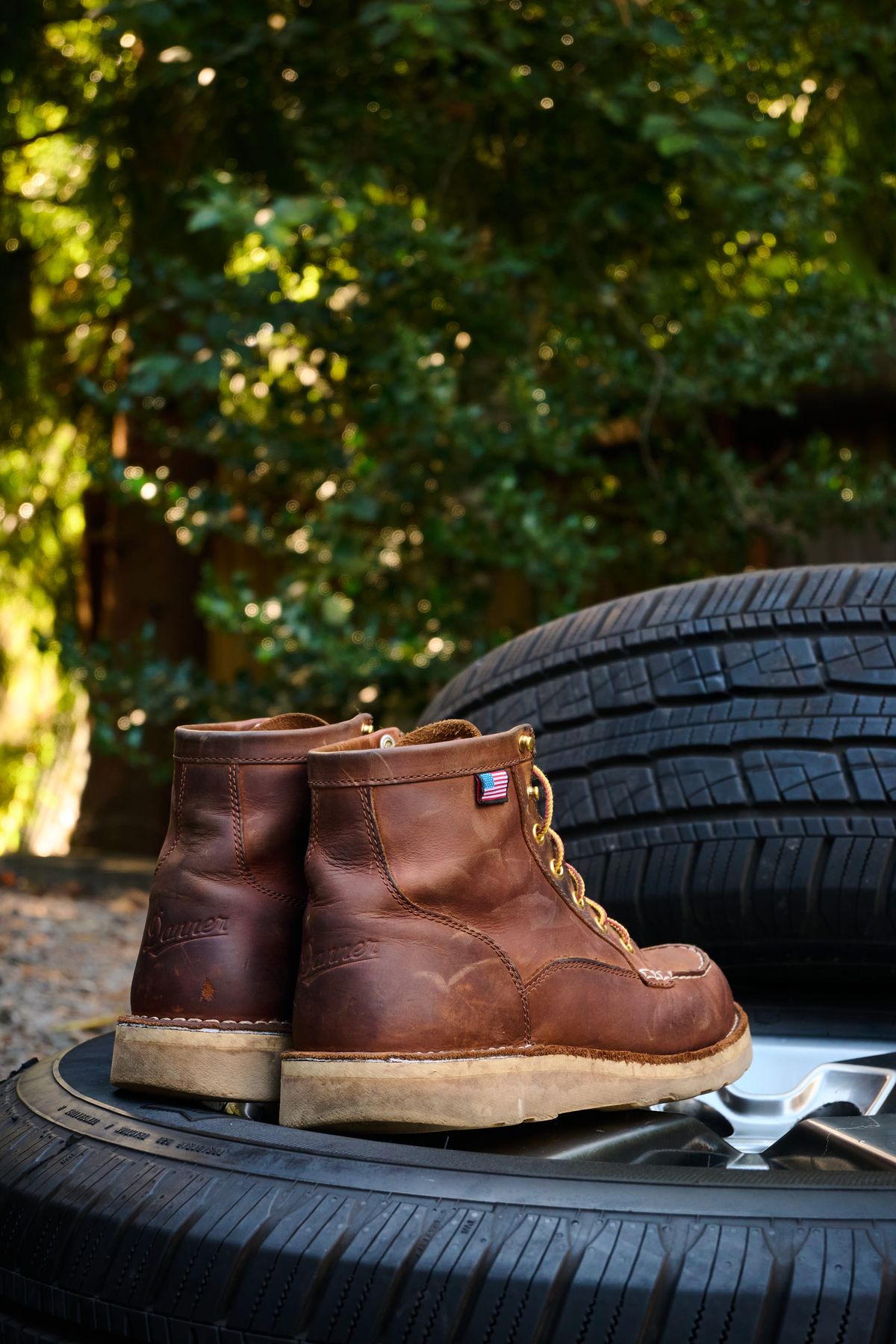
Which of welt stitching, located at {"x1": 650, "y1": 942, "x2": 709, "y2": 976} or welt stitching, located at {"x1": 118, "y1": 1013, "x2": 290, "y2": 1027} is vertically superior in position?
welt stitching, located at {"x1": 118, "y1": 1013, "x2": 290, "y2": 1027}

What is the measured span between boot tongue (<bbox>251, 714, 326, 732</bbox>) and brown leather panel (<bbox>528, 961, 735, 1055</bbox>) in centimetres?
26

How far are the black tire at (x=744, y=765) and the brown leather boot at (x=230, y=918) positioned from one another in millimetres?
540

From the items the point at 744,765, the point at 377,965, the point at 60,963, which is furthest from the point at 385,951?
the point at 60,963

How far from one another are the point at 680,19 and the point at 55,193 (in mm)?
2745

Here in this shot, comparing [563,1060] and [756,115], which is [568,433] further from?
[563,1060]

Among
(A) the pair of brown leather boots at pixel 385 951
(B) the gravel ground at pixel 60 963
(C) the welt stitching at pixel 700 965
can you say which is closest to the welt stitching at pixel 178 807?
(A) the pair of brown leather boots at pixel 385 951

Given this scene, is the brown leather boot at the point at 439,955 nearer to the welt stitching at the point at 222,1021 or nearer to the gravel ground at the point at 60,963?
the welt stitching at the point at 222,1021

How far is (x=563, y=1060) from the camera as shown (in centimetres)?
95

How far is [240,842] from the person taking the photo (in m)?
0.98

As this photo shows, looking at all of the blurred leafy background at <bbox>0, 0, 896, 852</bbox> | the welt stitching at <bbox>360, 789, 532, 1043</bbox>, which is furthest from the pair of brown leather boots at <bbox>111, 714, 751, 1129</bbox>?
the blurred leafy background at <bbox>0, 0, 896, 852</bbox>

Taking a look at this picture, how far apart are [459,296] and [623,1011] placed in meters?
3.05

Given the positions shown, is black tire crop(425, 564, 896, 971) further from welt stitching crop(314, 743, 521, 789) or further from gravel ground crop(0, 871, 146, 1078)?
gravel ground crop(0, 871, 146, 1078)

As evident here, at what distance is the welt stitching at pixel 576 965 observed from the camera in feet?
3.07

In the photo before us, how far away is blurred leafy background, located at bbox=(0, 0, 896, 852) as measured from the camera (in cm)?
362
